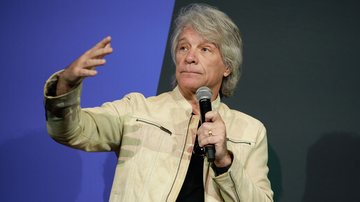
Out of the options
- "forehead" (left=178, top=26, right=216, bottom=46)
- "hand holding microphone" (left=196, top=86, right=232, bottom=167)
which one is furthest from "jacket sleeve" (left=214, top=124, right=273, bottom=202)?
"forehead" (left=178, top=26, right=216, bottom=46)

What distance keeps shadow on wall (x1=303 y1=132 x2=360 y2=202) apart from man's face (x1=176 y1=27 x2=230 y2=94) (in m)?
0.56

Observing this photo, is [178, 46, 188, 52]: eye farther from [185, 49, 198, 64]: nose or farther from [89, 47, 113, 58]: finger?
[89, 47, 113, 58]: finger

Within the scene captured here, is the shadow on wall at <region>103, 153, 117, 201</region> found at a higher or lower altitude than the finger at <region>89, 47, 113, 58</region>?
lower

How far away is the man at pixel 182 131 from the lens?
4.01ft

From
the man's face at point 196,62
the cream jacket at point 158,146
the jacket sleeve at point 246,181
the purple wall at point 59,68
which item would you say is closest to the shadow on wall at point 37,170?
the purple wall at point 59,68

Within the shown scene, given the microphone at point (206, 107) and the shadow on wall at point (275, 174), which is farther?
the shadow on wall at point (275, 174)

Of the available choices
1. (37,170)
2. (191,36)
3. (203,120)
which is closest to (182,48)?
(191,36)

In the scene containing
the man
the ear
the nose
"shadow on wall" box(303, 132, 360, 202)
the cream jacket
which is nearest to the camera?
the man

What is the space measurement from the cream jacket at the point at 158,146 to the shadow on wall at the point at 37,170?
32 centimetres

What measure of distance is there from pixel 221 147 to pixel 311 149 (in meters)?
0.78

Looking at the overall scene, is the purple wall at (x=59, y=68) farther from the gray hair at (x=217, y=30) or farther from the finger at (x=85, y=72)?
the finger at (x=85, y=72)

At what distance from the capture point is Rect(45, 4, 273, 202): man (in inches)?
48.2

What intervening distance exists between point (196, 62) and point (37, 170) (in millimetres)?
732

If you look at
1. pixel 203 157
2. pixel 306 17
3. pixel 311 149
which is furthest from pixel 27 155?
pixel 306 17
